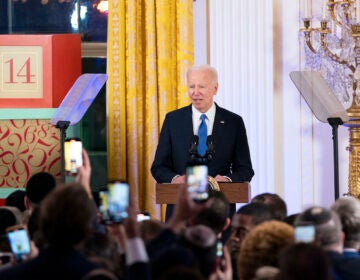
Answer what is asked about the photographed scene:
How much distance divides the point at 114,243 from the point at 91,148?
5.07 metres

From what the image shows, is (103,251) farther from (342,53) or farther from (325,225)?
(342,53)

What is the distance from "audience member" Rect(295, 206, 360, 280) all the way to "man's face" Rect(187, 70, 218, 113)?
268cm

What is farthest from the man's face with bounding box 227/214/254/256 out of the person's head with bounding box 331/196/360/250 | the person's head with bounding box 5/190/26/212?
the person's head with bounding box 5/190/26/212

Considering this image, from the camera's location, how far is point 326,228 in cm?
364

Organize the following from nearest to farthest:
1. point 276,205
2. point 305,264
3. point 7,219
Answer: point 305,264 < point 7,219 < point 276,205

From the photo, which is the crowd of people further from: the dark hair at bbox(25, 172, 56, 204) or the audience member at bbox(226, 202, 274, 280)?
the dark hair at bbox(25, 172, 56, 204)

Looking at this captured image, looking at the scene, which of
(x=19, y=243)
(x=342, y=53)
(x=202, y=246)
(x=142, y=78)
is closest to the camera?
(x=202, y=246)

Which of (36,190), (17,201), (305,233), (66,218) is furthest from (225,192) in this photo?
(66,218)

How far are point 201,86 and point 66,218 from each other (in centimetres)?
326

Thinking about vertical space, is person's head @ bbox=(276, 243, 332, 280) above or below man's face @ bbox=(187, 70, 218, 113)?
below

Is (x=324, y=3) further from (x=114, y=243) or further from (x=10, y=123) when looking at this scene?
(x=114, y=243)

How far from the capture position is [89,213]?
319cm

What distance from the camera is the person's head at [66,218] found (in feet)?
10.3

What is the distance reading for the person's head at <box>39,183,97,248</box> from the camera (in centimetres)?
314
